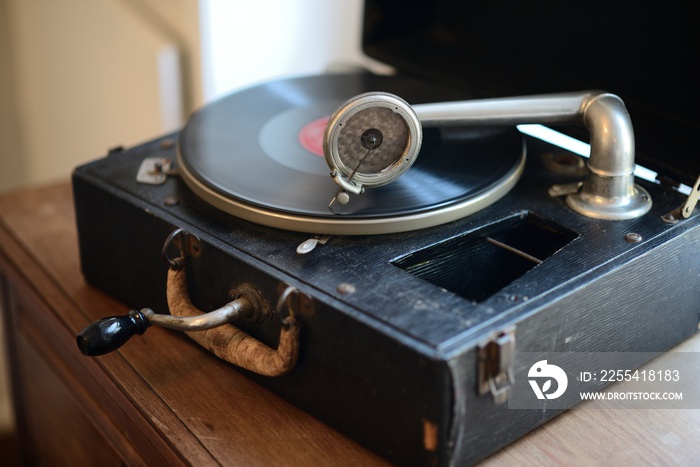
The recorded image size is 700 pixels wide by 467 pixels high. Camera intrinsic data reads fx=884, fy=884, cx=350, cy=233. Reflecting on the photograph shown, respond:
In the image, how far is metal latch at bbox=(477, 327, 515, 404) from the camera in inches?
31.5

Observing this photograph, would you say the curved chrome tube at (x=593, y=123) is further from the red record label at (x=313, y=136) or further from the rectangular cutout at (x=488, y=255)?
the red record label at (x=313, y=136)

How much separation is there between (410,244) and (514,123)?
216 millimetres

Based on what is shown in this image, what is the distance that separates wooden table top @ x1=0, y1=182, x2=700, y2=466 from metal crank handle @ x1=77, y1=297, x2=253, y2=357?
0.09m

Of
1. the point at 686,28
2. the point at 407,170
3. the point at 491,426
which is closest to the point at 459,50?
the point at 686,28

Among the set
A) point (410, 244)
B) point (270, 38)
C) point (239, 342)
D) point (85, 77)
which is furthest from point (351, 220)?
point (85, 77)

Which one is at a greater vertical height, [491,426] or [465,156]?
[465,156]

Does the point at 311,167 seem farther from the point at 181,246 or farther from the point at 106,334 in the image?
the point at 106,334

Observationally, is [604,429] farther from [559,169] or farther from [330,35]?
[330,35]

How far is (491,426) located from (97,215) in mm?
556

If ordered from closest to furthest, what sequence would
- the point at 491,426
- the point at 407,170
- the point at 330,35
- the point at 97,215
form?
the point at 491,426 < the point at 407,170 < the point at 97,215 < the point at 330,35

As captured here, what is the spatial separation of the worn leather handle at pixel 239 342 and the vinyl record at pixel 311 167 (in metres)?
0.11

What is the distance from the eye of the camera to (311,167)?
106cm

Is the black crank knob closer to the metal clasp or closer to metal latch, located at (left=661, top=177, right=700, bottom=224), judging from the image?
the metal clasp

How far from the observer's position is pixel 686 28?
46.4 inches
